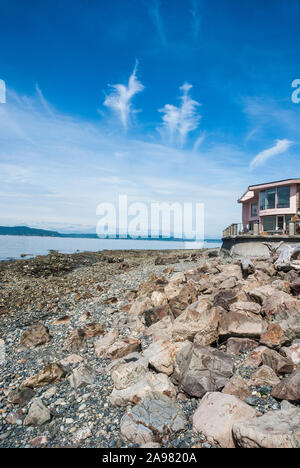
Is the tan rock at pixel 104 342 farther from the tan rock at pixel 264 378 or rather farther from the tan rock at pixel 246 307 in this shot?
the tan rock at pixel 264 378

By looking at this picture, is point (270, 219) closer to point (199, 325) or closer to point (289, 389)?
point (199, 325)

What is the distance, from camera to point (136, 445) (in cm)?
→ 461

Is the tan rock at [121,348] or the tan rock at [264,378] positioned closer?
the tan rock at [264,378]

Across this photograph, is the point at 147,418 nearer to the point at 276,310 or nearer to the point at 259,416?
the point at 259,416

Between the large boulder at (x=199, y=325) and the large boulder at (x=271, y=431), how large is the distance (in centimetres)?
298

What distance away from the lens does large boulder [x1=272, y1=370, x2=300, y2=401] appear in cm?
492

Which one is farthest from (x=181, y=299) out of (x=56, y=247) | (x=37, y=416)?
(x=56, y=247)

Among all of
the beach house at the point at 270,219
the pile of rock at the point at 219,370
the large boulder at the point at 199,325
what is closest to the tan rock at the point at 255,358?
the pile of rock at the point at 219,370

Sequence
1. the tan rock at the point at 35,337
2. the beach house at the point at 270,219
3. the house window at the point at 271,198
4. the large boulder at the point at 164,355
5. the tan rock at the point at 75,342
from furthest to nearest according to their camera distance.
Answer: the house window at the point at 271,198, the beach house at the point at 270,219, the tan rock at the point at 35,337, the tan rock at the point at 75,342, the large boulder at the point at 164,355

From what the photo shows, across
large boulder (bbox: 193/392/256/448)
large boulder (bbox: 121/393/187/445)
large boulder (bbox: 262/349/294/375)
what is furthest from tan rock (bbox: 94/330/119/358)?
large boulder (bbox: 262/349/294/375)

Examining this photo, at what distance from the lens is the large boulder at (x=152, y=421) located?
15.4 ft

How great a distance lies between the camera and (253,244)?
25031 mm
